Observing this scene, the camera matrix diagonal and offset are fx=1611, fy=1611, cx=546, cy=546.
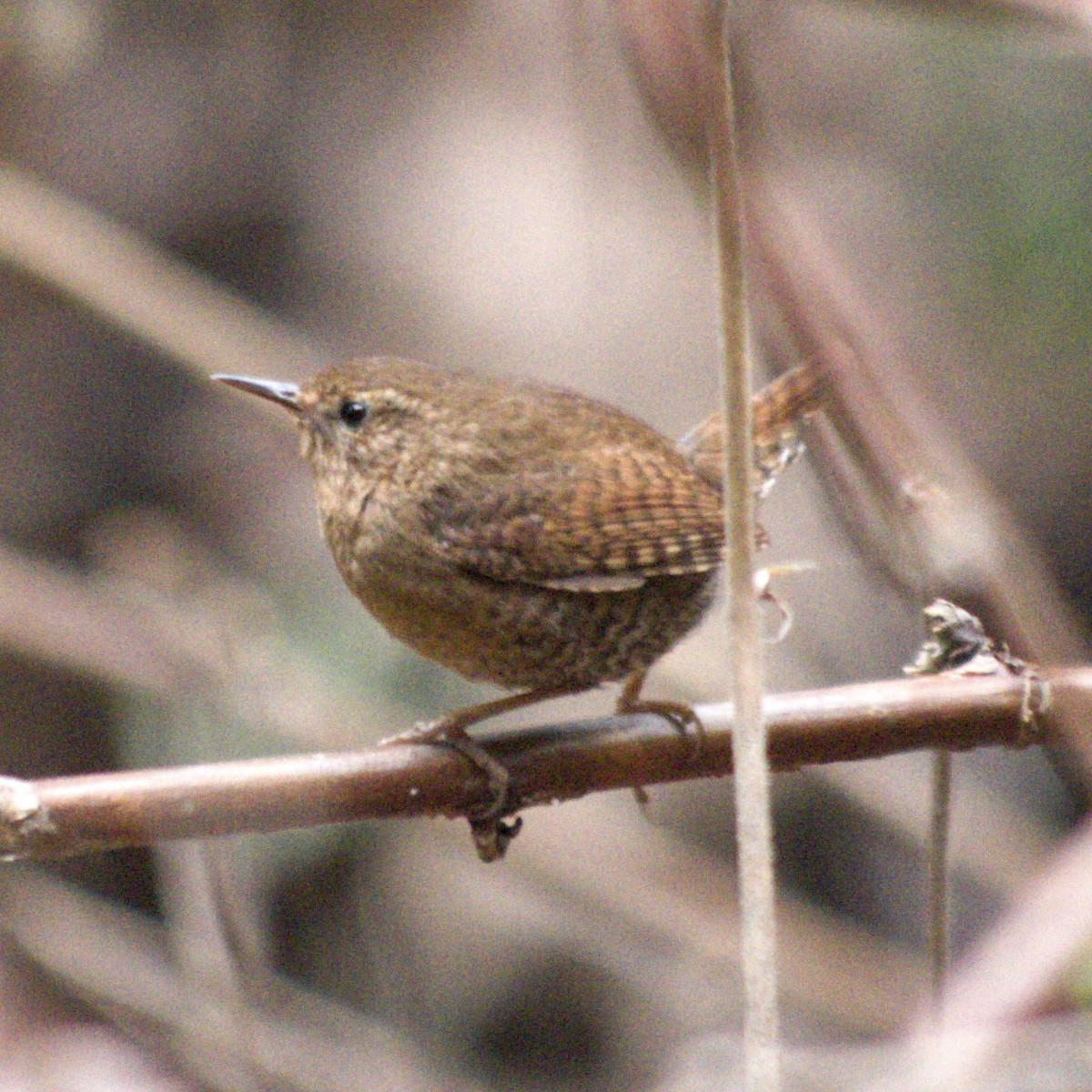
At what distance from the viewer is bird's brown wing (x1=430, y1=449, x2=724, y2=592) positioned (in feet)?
8.03

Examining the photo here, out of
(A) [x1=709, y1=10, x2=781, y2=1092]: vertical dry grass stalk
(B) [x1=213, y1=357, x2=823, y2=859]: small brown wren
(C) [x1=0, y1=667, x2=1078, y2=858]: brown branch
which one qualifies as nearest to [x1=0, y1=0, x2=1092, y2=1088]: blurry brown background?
(C) [x1=0, y1=667, x2=1078, y2=858]: brown branch

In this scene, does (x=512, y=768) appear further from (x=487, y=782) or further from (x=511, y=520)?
(x=511, y=520)

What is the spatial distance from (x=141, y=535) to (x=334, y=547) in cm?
223

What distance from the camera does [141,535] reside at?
15.2ft

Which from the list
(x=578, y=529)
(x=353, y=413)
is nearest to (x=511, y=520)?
(x=578, y=529)

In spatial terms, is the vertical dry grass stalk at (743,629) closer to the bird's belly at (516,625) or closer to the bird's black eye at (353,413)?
the bird's belly at (516,625)

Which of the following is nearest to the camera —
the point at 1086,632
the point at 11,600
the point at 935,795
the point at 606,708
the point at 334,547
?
the point at 935,795

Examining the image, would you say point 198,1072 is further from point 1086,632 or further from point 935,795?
point 1086,632

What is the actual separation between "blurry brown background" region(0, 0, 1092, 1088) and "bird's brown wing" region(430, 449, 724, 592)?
380 mm

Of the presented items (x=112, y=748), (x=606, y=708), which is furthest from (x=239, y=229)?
(x=606, y=708)

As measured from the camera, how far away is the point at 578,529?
8.26ft

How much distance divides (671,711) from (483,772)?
32cm

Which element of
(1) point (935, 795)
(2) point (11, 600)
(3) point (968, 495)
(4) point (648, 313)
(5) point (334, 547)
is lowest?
(1) point (935, 795)

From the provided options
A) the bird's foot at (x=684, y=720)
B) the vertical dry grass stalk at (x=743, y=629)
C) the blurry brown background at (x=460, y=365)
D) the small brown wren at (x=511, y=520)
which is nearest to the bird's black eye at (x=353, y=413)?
the small brown wren at (x=511, y=520)
